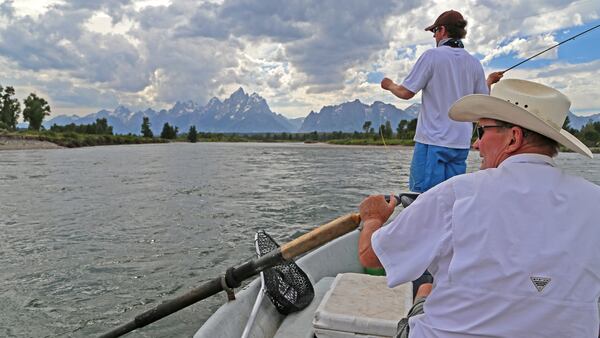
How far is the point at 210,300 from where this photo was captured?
266 inches

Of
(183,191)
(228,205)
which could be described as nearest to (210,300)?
(228,205)

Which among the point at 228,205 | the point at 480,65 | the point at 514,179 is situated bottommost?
the point at 228,205

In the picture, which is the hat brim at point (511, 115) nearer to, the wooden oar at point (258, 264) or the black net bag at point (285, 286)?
the wooden oar at point (258, 264)

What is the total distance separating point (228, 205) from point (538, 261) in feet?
47.4

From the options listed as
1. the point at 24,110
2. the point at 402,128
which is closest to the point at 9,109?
the point at 24,110

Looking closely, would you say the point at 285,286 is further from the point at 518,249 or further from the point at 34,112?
the point at 34,112

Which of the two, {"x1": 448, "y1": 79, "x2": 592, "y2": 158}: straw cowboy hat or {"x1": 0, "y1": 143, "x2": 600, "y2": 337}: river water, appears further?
{"x1": 0, "y1": 143, "x2": 600, "y2": 337}: river water

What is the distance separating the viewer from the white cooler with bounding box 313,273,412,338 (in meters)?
3.20

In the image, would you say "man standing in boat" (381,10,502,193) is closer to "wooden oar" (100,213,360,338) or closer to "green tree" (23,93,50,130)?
"wooden oar" (100,213,360,338)

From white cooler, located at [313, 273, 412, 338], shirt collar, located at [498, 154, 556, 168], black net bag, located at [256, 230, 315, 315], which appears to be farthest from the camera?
black net bag, located at [256, 230, 315, 315]

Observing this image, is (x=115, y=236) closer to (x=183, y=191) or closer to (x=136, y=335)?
(x=136, y=335)

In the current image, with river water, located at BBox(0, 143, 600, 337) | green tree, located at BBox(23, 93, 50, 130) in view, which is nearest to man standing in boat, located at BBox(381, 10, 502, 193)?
river water, located at BBox(0, 143, 600, 337)

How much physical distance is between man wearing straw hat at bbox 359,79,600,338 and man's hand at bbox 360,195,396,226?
405mm

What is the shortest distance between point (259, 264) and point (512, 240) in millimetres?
2041
